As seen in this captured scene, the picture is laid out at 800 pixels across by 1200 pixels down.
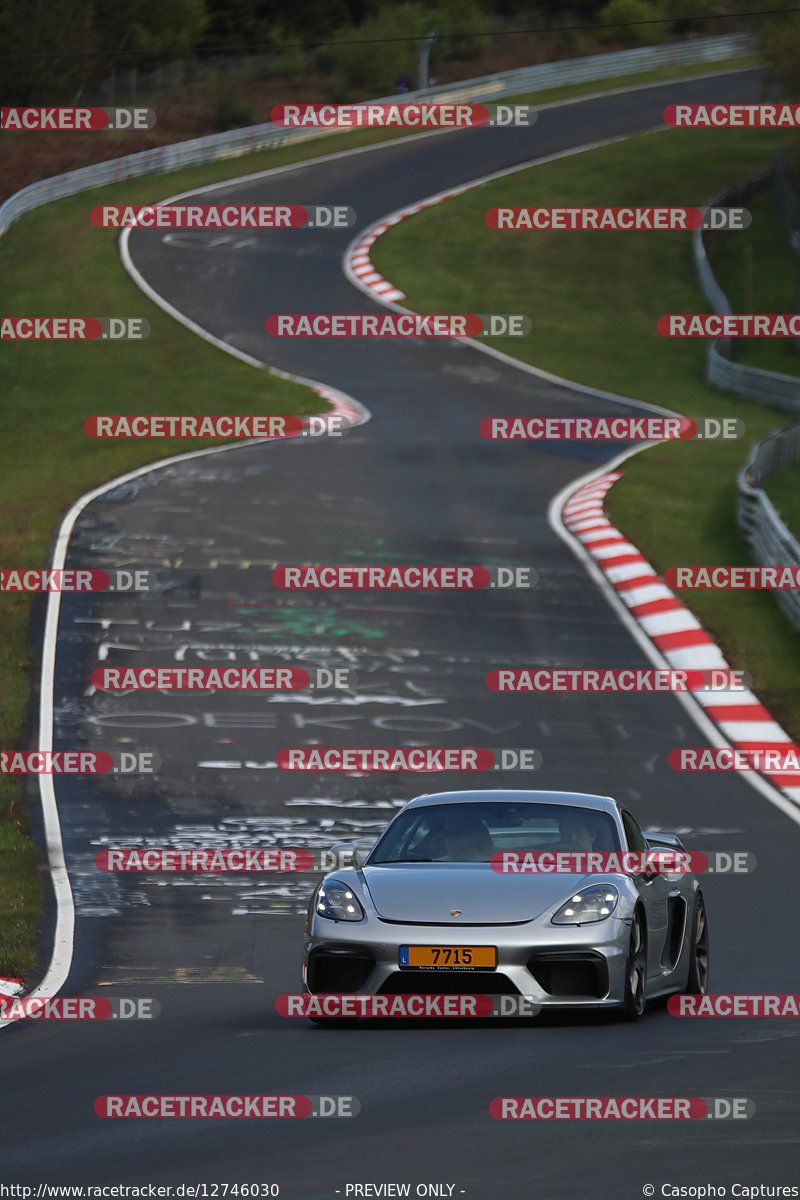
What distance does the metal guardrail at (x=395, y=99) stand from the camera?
182ft

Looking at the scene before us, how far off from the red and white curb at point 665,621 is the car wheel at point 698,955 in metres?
6.50

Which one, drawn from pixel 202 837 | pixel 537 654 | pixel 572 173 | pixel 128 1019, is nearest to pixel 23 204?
pixel 572 173

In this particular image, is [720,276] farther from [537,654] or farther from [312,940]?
[312,940]

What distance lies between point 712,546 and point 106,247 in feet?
89.0

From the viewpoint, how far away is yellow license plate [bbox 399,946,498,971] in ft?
29.7

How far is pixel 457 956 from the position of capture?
906 centimetres

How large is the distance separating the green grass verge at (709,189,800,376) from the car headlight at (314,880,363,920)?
112ft
